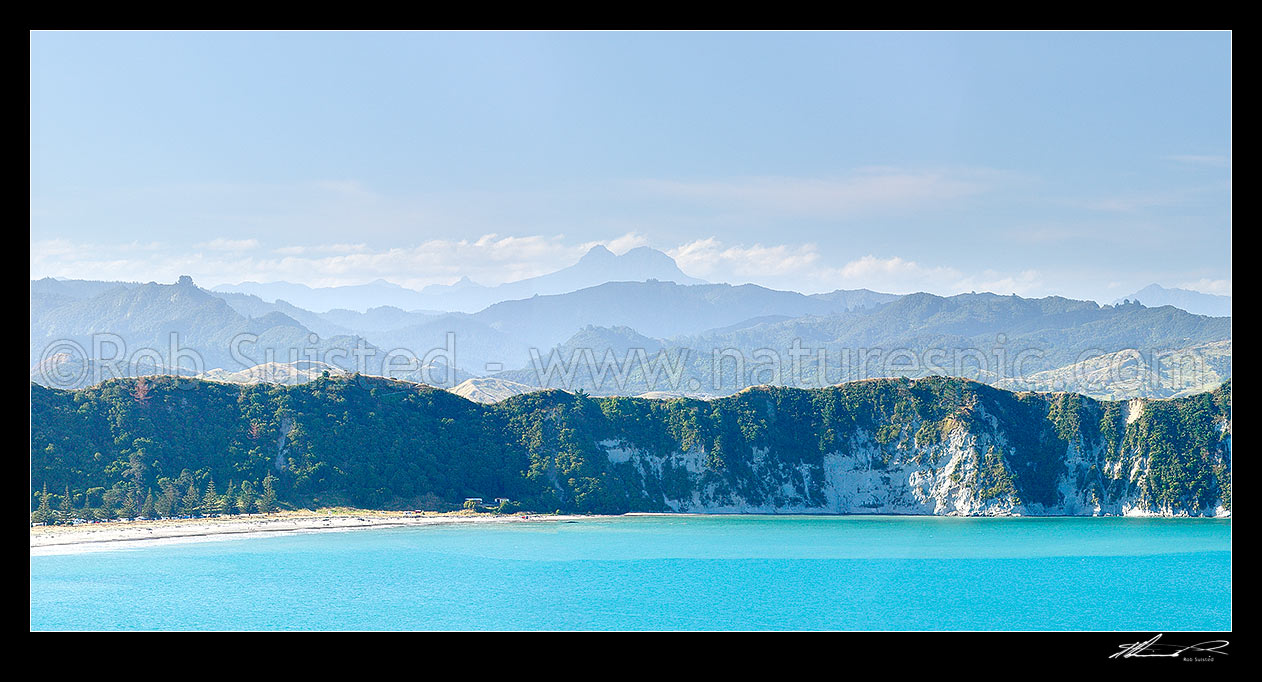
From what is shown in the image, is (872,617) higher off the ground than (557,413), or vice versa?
(557,413)

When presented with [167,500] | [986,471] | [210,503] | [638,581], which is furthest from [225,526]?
[986,471]

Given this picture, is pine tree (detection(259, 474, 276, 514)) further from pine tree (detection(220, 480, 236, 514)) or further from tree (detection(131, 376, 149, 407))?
tree (detection(131, 376, 149, 407))

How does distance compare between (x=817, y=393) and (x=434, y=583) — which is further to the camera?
(x=817, y=393)

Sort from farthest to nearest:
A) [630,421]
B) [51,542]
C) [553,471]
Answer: [630,421] < [553,471] < [51,542]

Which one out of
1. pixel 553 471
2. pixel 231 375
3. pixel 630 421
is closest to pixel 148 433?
pixel 553 471

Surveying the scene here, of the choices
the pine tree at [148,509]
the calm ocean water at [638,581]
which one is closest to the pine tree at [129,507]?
the pine tree at [148,509]

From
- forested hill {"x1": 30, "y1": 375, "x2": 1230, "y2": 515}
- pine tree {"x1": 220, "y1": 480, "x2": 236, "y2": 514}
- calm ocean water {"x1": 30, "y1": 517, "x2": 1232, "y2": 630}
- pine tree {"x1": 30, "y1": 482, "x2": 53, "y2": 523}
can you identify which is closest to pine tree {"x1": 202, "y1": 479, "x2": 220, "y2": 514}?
pine tree {"x1": 220, "y1": 480, "x2": 236, "y2": 514}

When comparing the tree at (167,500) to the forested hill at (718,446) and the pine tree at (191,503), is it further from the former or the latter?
the forested hill at (718,446)
